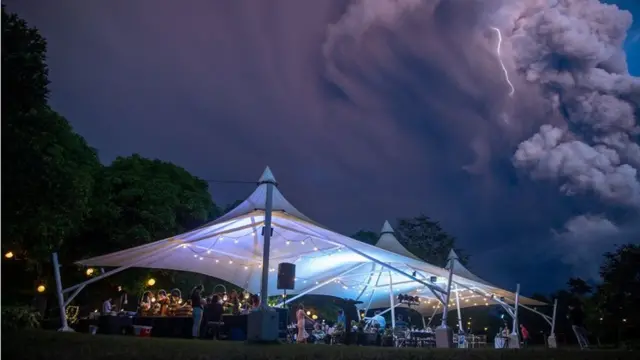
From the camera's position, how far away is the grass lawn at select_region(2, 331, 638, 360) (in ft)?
20.5

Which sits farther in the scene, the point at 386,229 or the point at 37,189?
the point at 386,229

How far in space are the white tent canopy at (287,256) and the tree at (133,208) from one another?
2.86m

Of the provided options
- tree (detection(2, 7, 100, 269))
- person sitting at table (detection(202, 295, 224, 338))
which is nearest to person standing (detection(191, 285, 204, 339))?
person sitting at table (detection(202, 295, 224, 338))

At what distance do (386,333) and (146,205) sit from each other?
1009 centimetres

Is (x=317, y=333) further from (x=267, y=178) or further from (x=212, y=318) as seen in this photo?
(x=267, y=178)

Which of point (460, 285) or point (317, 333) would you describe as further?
point (460, 285)

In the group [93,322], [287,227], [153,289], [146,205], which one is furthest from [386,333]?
[153,289]

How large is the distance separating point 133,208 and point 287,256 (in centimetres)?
625

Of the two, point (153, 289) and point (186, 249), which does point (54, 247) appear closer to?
point (186, 249)

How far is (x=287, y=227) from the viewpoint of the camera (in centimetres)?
1309

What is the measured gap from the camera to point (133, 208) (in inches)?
789

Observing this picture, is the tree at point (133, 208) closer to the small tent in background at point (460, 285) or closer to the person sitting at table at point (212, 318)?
the person sitting at table at point (212, 318)

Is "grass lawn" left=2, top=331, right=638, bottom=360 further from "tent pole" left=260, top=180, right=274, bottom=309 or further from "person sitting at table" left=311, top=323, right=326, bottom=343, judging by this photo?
"person sitting at table" left=311, top=323, right=326, bottom=343

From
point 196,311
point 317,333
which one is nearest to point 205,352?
point 196,311
